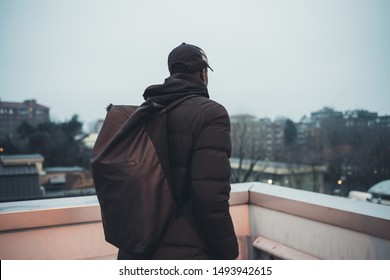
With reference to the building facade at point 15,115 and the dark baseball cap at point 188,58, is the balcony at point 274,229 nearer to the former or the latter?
the dark baseball cap at point 188,58

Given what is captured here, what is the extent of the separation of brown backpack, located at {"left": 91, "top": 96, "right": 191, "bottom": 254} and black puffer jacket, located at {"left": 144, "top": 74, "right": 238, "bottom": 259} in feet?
0.14

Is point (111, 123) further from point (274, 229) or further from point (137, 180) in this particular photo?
point (274, 229)

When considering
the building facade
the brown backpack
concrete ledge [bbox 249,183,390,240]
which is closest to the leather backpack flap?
the brown backpack

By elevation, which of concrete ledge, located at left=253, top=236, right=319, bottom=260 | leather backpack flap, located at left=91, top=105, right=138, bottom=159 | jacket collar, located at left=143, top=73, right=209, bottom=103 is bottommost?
concrete ledge, located at left=253, top=236, right=319, bottom=260

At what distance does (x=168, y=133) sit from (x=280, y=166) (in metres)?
18.3

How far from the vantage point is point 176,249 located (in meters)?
0.88

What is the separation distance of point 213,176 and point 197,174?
0.05m

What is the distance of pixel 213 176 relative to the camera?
33.3 inches

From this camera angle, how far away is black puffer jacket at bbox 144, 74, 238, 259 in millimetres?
848

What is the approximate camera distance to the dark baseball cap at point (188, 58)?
3.26 ft

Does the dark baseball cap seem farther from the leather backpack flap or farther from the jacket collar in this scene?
the leather backpack flap

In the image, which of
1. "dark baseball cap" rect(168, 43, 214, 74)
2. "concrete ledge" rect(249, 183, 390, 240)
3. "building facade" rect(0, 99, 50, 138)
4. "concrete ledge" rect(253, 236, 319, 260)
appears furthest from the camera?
"building facade" rect(0, 99, 50, 138)

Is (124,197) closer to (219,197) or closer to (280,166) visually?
(219,197)

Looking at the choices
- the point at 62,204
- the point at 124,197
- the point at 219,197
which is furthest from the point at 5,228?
the point at 219,197
